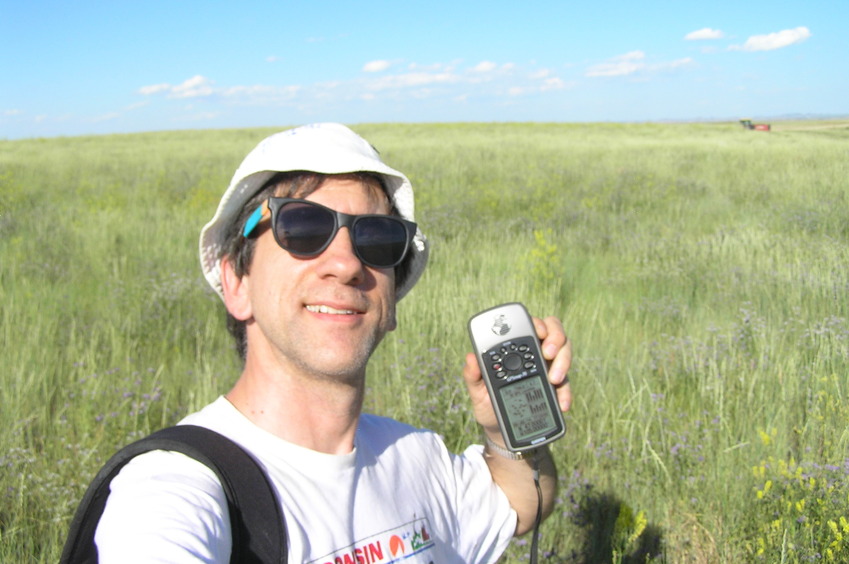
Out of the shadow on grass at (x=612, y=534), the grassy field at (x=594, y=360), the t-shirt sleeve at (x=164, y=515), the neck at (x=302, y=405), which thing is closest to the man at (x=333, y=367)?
the neck at (x=302, y=405)

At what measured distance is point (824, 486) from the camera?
7.67 ft

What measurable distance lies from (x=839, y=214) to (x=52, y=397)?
7621 millimetres

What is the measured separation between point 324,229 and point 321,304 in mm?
175

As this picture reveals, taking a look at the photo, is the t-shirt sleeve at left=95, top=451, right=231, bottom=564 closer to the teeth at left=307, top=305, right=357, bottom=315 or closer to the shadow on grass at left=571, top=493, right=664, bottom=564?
the teeth at left=307, top=305, right=357, bottom=315

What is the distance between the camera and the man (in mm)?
1362

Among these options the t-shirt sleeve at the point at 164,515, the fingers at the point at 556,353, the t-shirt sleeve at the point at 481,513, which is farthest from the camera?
the t-shirt sleeve at the point at 481,513

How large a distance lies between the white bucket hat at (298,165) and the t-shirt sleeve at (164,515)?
0.64 meters

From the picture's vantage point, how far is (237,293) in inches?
64.9

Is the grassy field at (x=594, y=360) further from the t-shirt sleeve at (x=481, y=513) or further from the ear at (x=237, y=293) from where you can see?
the ear at (x=237, y=293)

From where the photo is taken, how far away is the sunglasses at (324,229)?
1.49 meters

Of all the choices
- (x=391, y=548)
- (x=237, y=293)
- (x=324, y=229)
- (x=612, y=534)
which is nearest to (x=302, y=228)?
(x=324, y=229)

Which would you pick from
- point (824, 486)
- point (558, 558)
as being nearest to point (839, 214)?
point (824, 486)

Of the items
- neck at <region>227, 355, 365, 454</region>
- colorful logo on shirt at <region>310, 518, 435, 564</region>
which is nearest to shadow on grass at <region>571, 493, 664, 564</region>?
colorful logo on shirt at <region>310, 518, 435, 564</region>

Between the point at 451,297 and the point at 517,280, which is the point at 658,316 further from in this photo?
the point at 451,297
